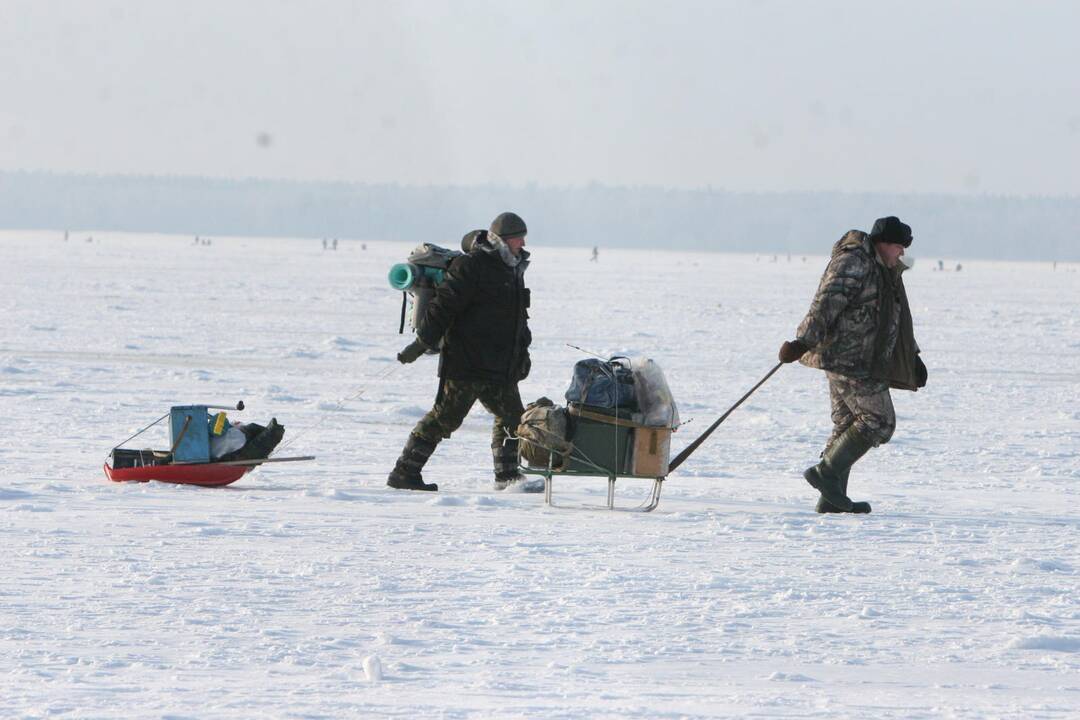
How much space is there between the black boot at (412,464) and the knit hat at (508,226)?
1.15 metres

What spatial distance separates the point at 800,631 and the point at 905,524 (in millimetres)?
2556

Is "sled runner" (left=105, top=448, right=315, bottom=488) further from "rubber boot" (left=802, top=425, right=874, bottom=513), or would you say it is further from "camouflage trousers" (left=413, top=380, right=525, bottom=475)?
"rubber boot" (left=802, top=425, right=874, bottom=513)

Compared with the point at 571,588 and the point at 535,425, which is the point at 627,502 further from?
the point at 571,588

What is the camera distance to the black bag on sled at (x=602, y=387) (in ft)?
26.2

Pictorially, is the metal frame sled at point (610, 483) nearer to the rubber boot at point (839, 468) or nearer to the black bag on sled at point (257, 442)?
the rubber boot at point (839, 468)

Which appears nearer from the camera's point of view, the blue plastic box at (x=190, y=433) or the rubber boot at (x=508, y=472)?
the blue plastic box at (x=190, y=433)

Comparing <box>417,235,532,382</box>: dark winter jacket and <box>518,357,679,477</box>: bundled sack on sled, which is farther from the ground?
<box>417,235,532,382</box>: dark winter jacket

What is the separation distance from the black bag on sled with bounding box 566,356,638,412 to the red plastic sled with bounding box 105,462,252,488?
1981 mm

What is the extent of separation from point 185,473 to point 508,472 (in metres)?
1.73

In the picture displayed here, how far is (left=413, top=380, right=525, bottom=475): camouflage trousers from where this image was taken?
8453mm

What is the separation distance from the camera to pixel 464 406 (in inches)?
334

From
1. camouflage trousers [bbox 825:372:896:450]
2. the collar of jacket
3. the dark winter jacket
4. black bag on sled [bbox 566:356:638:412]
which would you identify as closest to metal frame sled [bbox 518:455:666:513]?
black bag on sled [bbox 566:356:638:412]

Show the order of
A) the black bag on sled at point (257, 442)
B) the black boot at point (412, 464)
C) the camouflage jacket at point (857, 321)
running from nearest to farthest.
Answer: the camouflage jacket at point (857, 321) → the black boot at point (412, 464) → the black bag on sled at point (257, 442)

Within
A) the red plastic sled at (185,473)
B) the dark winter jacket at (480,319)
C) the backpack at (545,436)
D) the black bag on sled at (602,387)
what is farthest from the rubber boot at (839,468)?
the red plastic sled at (185,473)
